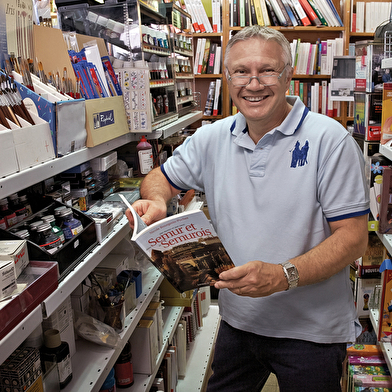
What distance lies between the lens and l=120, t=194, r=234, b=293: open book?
1.11 m

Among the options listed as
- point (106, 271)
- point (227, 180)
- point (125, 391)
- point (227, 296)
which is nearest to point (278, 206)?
point (227, 180)

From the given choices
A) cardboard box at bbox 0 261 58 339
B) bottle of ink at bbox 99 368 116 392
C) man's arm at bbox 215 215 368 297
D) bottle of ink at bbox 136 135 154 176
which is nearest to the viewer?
cardboard box at bbox 0 261 58 339

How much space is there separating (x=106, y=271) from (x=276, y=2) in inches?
143

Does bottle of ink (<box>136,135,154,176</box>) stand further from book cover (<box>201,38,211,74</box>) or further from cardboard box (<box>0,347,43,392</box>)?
book cover (<box>201,38,211,74</box>)

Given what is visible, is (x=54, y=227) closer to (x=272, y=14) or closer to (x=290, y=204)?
(x=290, y=204)

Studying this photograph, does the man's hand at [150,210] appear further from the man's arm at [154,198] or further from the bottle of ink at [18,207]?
the bottle of ink at [18,207]

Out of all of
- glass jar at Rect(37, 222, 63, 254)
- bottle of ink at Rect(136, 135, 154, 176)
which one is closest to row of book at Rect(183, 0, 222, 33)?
bottle of ink at Rect(136, 135, 154, 176)

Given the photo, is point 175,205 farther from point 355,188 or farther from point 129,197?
point 355,188

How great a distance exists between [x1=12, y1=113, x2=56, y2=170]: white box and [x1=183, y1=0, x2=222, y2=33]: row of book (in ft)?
12.0

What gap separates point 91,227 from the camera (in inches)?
60.0

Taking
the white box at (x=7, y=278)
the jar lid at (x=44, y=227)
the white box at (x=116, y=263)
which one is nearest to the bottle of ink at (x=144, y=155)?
the white box at (x=116, y=263)

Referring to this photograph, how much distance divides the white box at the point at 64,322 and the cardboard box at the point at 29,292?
38 centimetres

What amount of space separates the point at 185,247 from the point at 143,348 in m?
1.09

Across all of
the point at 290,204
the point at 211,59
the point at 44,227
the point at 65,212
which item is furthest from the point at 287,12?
the point at 44,227
